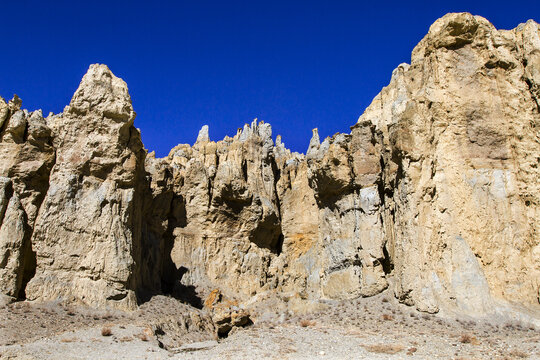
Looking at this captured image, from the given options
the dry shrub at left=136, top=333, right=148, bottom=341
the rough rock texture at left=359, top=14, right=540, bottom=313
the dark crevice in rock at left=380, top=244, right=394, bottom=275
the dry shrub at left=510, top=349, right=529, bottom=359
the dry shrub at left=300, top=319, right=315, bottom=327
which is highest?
the rough rock texture at left=359, top=14, right=540, bottom=313

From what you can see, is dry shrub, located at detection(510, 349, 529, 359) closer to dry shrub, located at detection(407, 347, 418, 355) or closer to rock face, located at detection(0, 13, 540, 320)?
dry shrub, located at detection(407, 347, 418, 355)

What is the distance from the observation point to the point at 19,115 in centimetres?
2883

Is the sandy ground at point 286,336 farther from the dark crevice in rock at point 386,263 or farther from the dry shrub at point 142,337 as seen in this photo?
the dark crevice in rock at point 386,263

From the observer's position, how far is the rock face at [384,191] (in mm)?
25266

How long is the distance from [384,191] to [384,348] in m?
11.7

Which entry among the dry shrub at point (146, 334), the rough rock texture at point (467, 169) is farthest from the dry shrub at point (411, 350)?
the dry shrub at point (146, 334)

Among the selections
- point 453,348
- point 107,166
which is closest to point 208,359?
point 453,348

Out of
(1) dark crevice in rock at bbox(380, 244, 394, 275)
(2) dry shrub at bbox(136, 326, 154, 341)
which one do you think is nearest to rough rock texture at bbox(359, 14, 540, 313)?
(1) dark crevice in rock at bbox(380, 244, 394, 275)

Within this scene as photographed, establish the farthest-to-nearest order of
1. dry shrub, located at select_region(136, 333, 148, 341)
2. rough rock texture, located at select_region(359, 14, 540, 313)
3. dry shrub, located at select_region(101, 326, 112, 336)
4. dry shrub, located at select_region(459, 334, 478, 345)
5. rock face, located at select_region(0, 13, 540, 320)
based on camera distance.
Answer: rock face, located at select_region(0, 13, 540, 320) < rough rock texture, located at select_region(359, 14, 540, 313) < dry shrub, located at select_region(136, 333, 148, 341) < dry shrub, located at select_region(101, 326, 112, 336) < dry shrub, located at select_region(459, 334, 478, 345)

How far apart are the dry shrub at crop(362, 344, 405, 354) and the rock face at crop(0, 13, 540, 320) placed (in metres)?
3.93

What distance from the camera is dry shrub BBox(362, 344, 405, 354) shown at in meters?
20.3

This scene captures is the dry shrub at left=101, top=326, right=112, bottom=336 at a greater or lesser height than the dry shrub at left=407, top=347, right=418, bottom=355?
greater

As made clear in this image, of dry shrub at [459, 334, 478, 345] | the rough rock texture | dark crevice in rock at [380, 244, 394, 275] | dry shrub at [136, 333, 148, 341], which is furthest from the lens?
dark crevice in rock at [380, 244, 394, 275]

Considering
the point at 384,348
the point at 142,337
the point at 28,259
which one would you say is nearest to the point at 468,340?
the point at 384,348
